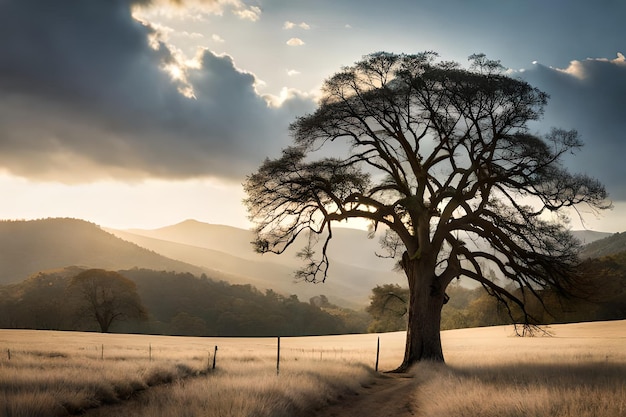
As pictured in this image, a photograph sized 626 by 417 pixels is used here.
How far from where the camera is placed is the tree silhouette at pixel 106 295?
203 ft

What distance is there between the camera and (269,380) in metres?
11.5

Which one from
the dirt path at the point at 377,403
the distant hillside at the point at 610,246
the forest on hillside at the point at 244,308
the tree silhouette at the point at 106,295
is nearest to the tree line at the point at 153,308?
the tree silhouette at the point at 106,295

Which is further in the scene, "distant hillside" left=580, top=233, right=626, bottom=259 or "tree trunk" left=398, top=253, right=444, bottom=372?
"distant hillside" left=580, top=233, right=626, bottom=259

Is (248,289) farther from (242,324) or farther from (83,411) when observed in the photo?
(83,411)

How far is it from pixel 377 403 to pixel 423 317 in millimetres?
8537

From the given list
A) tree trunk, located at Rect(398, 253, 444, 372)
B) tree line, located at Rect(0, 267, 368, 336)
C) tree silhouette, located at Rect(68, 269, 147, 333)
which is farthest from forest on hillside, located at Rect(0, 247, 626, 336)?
tree trunk, located at Rect(398, 253, 444, 372)

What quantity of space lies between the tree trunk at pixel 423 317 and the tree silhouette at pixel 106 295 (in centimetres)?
5240

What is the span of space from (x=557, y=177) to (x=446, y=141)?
4446 mm

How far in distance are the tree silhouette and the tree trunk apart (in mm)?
52400

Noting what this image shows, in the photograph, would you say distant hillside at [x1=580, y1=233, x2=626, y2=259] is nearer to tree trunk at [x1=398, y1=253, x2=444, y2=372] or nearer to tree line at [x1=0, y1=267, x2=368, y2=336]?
tree line at [x1=0, y1=267, x2=368, y2=336]

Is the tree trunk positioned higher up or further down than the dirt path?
higher up

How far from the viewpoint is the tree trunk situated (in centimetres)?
1917

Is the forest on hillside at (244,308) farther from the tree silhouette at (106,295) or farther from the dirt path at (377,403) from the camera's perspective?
the dirt path at (377,403)

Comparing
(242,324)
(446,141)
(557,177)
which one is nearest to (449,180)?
(446,141)
